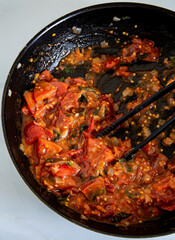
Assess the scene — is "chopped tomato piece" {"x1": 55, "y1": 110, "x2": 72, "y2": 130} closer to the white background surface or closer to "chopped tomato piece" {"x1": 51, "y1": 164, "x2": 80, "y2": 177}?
"chopped tomato piece" {"x1": 51, "y1": 164, "x2": 80, "y2": 177}

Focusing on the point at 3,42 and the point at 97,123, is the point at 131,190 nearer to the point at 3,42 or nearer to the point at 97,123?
the point at 97,123

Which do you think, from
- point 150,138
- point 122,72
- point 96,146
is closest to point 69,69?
point 122,72

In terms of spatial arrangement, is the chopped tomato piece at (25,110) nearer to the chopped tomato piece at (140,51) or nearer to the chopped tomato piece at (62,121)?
the chopped tomato piece at (62,121)

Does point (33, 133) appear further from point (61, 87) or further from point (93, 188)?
point (93, 188)

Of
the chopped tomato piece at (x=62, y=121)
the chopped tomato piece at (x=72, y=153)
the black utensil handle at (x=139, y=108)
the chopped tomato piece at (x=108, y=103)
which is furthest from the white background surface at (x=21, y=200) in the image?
the chopped tomato piece at (x=108, y=103)

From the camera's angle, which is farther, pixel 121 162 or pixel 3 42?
pixel 3 42

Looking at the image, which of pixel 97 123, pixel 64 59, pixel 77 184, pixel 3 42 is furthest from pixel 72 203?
pixel 3 42

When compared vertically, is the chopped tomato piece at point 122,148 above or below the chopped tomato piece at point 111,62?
below
